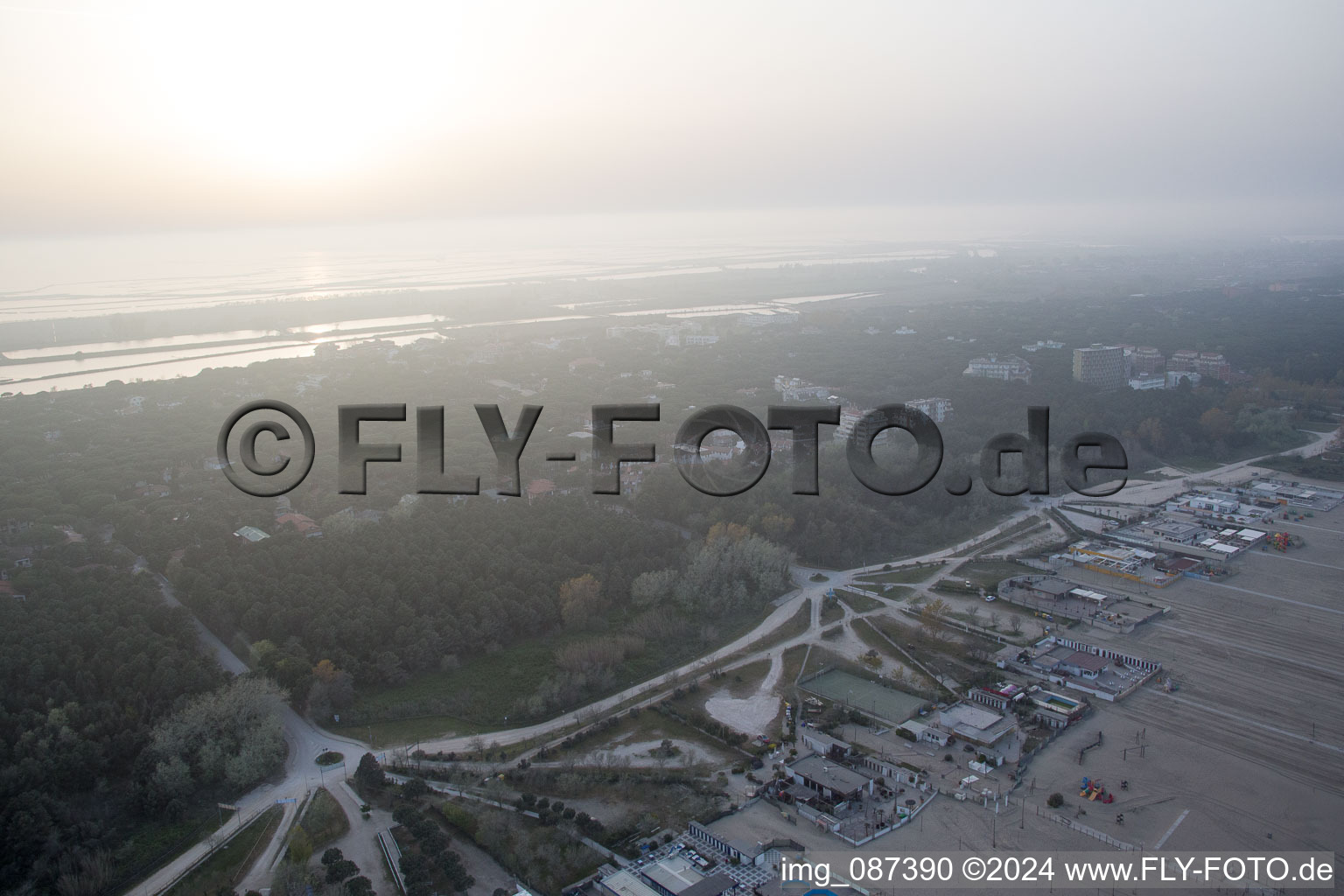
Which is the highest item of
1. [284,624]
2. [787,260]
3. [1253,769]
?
[787,260]

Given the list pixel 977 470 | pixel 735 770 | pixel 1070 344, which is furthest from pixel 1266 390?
pixel 735 770

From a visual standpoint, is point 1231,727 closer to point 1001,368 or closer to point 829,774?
point 829,774

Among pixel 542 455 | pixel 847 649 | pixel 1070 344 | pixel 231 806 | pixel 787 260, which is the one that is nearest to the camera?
pixel 231 806

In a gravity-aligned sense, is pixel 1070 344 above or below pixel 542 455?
above

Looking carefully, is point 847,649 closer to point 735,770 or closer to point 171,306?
point 735,770

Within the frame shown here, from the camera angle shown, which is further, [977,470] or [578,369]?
[578,369]

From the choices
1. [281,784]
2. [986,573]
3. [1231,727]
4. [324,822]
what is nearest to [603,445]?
[324,822]
